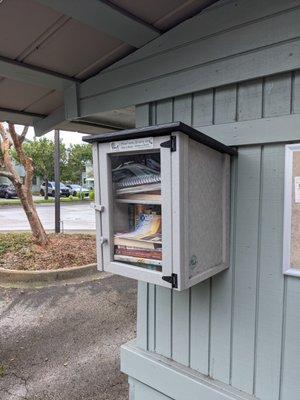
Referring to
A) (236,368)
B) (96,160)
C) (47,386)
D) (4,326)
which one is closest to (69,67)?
(96,160)

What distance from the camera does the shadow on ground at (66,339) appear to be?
2.88 metres

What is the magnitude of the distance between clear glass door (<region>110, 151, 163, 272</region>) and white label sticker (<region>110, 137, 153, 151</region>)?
0.22ft

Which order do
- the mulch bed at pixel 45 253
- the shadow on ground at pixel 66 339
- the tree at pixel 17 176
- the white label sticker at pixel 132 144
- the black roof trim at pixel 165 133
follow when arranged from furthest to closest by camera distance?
the tree at pixel 17 176
the mulch bed at pixel 45 253
the shadow on ground at pixel 66 339
the white label sticker at pixel 132 144
the black roof trim at pixel 165 133

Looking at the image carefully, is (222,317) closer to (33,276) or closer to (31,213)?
(33,276)

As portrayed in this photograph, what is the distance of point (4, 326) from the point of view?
4016 mm

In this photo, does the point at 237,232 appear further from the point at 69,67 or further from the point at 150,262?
the point at 69,67

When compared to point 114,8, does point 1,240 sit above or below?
below

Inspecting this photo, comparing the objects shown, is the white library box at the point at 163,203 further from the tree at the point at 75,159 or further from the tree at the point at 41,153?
the tree at the point at 75,159

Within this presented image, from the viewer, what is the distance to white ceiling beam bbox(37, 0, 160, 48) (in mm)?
1507

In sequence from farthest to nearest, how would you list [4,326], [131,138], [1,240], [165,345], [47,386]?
[1,240], [4,326], [47,386], [165,345], [131,138]

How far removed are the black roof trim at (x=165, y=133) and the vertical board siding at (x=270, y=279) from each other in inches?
8.2

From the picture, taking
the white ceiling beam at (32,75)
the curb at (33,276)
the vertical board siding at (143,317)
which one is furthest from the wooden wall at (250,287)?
the curb at (33,276)

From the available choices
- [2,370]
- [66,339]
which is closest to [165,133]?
[2,370]

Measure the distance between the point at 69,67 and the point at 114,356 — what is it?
Result: 2.61m
